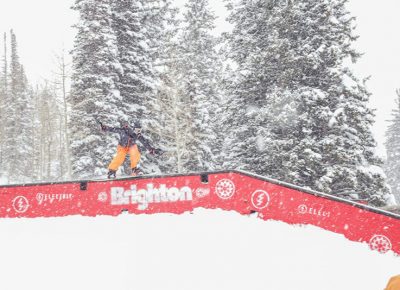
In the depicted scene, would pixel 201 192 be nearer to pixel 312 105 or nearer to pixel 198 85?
pixel 312 105

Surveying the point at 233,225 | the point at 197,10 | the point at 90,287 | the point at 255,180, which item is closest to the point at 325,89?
the point at 255,180

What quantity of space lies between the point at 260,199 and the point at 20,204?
5941 mm

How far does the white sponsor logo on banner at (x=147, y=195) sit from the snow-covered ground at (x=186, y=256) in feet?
1.68

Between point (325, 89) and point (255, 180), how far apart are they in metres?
7.94

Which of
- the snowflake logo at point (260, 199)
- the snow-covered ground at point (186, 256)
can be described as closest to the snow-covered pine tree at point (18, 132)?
the snow-covered ground at point (186, 256)

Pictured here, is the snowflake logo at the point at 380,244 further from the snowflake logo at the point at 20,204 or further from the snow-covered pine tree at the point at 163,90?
the snow-covered pine tree at the point at 163,90

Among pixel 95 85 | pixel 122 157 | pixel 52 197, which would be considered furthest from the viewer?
pixel 95 85

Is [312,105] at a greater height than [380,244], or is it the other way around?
[312,105]

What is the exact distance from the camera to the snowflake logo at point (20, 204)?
10.2m

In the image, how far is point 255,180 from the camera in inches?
366

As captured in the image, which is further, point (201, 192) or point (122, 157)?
point (122, 157)

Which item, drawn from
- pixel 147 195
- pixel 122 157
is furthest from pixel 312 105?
pixel 147 195

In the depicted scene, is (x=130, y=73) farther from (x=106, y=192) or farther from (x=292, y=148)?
(x=106, y=192)

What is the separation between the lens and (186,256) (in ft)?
24.7
